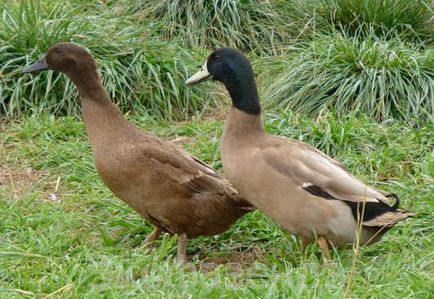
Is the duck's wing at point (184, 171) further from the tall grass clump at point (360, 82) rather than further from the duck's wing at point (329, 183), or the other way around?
the tall grass clump at point (360, 82)

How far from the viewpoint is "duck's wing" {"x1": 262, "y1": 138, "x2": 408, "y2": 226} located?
18.8 ft

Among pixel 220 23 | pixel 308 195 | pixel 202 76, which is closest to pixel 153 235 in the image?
pixel 202 76

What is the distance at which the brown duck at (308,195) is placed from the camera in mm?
5730

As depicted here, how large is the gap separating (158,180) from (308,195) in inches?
34.1

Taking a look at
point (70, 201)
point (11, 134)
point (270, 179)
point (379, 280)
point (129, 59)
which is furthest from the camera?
point (129, 59)

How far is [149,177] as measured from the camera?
6.04m

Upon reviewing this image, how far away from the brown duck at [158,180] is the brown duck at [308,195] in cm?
31

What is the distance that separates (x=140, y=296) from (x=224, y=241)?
5.41 ft

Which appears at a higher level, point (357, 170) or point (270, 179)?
point (270, 179)

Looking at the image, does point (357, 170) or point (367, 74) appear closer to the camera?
point (357, 170)

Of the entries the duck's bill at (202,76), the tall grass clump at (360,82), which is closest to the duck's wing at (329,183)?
the duck's bill at (202,76)

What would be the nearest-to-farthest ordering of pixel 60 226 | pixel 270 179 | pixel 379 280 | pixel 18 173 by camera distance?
pixel 379 280 → pixel 270 179 → pixel 60 226 → pixel 18 173

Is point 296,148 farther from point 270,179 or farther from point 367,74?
point 367,74

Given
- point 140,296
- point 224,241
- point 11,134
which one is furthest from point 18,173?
point 140,296
